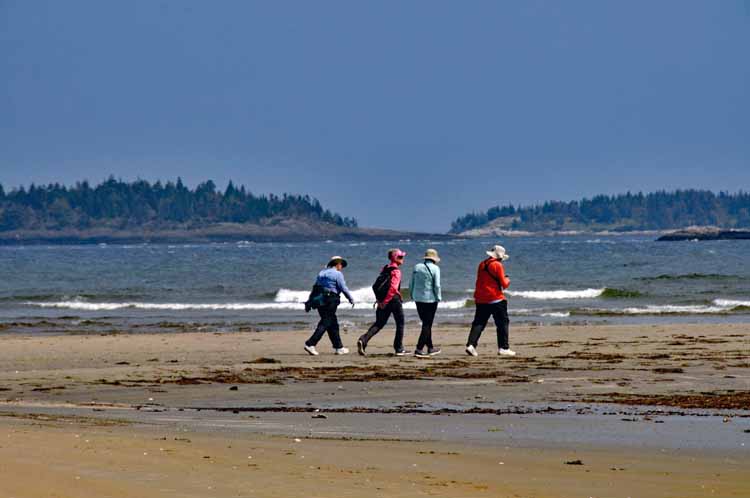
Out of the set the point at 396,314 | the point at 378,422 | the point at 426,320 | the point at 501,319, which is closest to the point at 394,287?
the point at 396,314

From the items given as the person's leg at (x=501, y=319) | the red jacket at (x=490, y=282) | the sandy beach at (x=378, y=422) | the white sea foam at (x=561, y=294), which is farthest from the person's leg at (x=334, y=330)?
the white sea foam at (x=561, y=294)

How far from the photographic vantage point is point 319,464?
26.3 ft

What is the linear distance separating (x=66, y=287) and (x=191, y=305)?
15.6 metres

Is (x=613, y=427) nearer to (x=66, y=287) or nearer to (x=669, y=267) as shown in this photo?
(x=66, y=287)

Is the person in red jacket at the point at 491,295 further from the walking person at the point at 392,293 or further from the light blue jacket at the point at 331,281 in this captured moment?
the light blue jacket at the point at 331,281

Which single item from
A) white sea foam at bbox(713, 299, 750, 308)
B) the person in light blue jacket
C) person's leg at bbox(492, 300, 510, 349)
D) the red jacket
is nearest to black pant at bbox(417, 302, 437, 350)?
the person in light blue jacket

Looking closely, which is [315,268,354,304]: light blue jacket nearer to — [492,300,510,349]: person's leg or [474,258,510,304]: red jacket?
[474,258,510,304]: red jacket

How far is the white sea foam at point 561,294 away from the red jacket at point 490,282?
2478 centimetres

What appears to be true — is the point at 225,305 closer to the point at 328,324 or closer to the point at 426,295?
the point at 328,324

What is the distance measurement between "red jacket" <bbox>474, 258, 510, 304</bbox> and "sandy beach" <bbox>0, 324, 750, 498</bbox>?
2.92 ft

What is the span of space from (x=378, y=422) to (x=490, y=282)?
7.04 m

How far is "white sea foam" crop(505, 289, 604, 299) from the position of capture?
42562 mm

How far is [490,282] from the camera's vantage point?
57.1 feet

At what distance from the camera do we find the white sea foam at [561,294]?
140 ft
